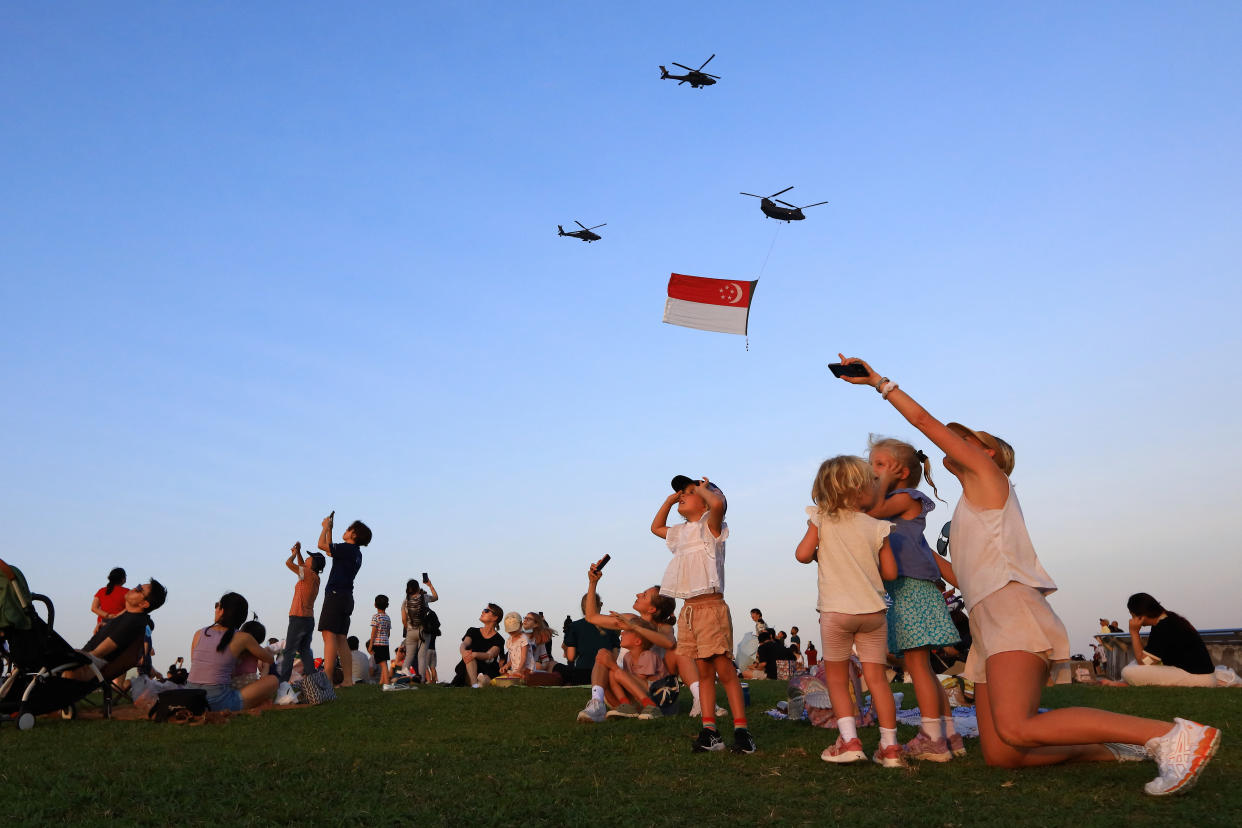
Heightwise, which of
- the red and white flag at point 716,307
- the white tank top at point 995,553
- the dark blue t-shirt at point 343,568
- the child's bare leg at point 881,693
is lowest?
the child's bare leg at point 881,693

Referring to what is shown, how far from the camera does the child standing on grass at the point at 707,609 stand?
703 cm

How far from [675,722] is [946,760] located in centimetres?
307

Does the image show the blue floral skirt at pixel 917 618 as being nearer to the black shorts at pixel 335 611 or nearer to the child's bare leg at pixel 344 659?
the black shorts at pixel 335 611

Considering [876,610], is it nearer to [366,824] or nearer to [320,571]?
[366,824]

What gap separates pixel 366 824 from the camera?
15.3ft

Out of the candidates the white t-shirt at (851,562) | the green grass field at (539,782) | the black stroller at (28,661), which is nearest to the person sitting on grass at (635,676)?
the green grass field at (539,782)

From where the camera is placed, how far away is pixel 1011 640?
5.13 m

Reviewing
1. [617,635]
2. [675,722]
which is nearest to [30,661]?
[675,722]

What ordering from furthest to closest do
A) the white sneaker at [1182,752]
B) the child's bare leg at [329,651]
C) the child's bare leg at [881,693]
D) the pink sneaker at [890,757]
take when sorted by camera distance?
the child's bare leg at [329,651]
the child's bare leg at [881,693]
the pink sneaker at [890,757]
the white sneaker at [1182,752]

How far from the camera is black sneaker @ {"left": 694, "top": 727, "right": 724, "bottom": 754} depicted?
6945 mm

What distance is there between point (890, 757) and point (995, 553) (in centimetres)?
158

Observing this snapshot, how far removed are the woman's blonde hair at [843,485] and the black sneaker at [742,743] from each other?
1743 millimetres

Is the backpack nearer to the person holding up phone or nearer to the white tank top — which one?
the person holding up phone

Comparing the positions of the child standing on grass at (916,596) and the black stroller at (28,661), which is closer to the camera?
the child standing on grass at (916,596)
